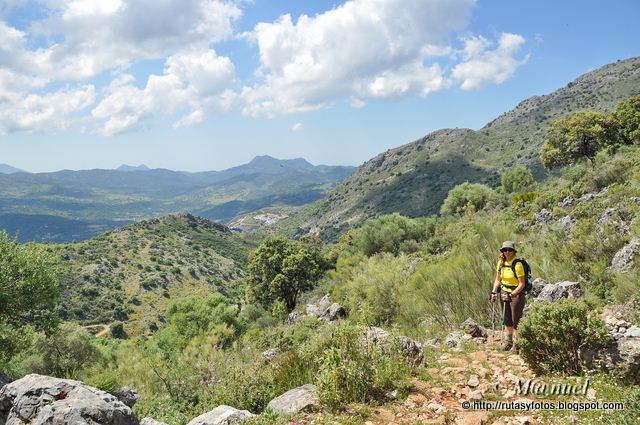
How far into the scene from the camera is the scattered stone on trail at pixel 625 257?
34.1 ft

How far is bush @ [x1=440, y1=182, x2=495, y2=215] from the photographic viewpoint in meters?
66.3

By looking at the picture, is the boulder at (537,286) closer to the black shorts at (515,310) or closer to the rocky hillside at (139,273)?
the black shorts at (515,310)

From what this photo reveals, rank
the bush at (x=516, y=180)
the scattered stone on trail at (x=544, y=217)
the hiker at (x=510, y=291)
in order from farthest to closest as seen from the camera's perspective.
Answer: the bush at (x=516, y=180) < the scattered stone on trail at (x=544, y=217) < the hiker at (x=510, y=291)

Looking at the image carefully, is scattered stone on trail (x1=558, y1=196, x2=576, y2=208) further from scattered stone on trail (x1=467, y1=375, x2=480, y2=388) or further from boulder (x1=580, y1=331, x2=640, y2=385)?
scattered stone on trail (x1=467, y1=375, x2=480, y2=388)

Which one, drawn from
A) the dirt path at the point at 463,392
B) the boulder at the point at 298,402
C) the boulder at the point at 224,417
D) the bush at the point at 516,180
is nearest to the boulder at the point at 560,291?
the dirt path at the point at 463,392

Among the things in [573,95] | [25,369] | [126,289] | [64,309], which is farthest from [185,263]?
[573,95]

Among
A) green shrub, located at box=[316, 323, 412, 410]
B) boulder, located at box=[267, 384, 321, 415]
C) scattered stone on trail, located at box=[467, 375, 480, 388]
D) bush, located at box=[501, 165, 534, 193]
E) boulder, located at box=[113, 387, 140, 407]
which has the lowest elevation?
boulder, located at box=[113, 387, 140, 407]

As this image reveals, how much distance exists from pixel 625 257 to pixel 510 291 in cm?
414

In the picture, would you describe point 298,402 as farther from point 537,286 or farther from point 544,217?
point 544,217

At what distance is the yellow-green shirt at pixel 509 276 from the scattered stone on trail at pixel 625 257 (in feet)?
11.2

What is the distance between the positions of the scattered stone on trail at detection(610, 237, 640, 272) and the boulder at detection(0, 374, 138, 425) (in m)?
12.4

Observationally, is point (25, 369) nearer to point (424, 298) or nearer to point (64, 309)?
point (424, 298)

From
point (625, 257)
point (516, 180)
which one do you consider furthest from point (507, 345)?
point (516, 180)

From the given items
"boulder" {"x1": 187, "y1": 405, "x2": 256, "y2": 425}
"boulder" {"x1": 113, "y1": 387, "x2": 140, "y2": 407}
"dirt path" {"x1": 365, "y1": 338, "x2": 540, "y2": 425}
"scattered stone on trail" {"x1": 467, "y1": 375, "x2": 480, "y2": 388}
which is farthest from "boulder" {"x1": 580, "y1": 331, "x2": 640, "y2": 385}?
"boulder" {"x1": 113, "y1": 387, "x2": 140, "y2": 407}
